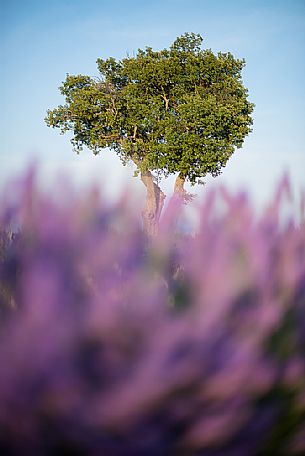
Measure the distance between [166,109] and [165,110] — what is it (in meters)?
0.28

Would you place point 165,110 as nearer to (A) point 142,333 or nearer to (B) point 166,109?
(B) point 166,109

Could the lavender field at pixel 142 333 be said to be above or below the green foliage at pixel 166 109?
below

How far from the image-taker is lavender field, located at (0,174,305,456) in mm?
1315

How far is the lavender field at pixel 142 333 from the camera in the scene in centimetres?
132

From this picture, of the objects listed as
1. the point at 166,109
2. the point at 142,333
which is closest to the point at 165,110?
the point at 166,109

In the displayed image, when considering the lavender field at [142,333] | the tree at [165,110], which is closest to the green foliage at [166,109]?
the tree at [165,110]

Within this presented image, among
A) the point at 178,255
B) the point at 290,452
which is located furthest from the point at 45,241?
the point at 290,452

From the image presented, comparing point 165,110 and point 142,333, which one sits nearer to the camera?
point 142,333

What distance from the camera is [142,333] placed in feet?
4.53

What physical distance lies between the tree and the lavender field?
37739 millimetres

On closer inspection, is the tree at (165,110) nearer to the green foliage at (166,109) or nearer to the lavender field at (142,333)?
the green foliage at (166,109)

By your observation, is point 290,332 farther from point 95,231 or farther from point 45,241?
point 45,241

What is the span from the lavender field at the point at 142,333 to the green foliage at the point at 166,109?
126 ft

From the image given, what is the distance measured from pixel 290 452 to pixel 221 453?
0.33m
